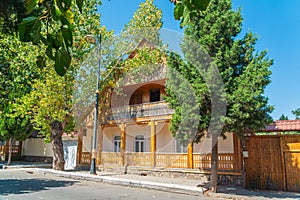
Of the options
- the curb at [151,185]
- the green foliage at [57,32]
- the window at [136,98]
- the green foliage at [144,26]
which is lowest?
the curb at [151,185]

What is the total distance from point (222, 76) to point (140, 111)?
8689 millimetres

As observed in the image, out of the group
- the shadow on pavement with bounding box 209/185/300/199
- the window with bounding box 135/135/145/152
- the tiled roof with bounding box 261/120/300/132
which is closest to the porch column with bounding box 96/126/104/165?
the window with bounding box 135/135/145/152

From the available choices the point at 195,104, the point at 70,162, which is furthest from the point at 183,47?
the point at 70,162

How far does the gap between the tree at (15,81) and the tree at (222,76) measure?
8.12 meters

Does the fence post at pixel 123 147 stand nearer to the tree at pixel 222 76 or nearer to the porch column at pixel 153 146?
the porch column at pixel 153 146

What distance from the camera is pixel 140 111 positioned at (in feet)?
57.6

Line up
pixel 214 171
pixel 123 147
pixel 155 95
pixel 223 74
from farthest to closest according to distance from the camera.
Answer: pixel 155 95 → pixel 123 147 → pixel 214 171 → pixel 223 74

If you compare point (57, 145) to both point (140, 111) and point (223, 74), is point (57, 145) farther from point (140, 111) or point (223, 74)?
point (223, 74)

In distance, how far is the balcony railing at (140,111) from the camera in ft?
53.4

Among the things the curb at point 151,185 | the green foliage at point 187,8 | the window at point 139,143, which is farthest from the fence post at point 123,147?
the green foliage at point 187,8

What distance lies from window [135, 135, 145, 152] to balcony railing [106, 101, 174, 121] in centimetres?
203

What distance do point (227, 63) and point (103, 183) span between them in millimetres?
8098

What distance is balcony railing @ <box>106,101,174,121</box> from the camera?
16281 mm

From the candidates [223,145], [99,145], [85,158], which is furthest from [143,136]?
[223,145]
